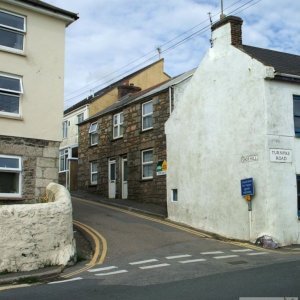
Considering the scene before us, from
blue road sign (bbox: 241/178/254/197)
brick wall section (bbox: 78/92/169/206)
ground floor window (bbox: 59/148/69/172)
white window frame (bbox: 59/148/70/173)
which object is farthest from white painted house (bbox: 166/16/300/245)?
ground floor window (bbox: 59/148/69/172)

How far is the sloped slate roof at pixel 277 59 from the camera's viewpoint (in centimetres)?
1818

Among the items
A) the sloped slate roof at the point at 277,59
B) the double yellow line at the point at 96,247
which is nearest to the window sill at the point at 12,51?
the double yellow line at the point at 96,247

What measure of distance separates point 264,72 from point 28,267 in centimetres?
1023

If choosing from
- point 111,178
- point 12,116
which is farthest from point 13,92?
point 111,178

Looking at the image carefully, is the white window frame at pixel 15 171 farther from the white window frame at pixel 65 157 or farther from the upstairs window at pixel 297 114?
the white window frame at pixel 65 157

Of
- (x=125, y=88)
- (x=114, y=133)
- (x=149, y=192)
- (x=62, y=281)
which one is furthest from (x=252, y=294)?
(x=125, y=88)

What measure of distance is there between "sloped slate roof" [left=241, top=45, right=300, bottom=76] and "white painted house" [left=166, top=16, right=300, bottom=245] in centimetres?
8

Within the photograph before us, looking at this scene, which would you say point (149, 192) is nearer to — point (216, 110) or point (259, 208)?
point (216, 110)

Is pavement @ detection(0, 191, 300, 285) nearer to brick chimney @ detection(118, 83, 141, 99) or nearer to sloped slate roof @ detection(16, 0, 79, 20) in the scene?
sloped slate roof @ detection(16, 0, 79, 20)

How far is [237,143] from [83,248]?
7.03 meters

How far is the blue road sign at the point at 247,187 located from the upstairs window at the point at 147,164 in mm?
8812

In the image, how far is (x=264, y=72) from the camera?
56.4 ft

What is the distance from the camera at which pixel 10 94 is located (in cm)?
1775

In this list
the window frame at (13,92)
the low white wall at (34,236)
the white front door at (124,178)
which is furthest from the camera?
the white front door at (124,178)
